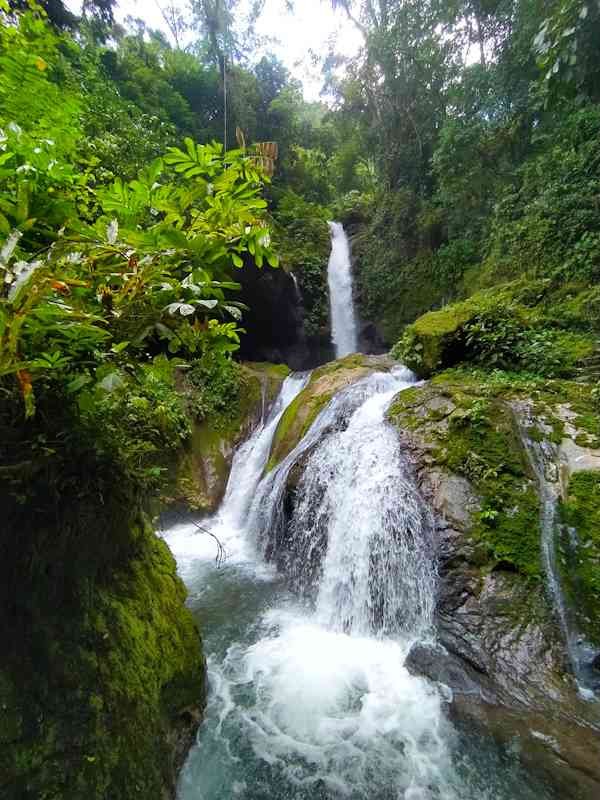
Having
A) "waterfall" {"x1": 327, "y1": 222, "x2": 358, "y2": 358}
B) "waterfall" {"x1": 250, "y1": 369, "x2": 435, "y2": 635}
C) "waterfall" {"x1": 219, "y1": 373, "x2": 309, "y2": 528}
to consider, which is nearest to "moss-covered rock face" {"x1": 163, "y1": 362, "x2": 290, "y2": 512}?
"waterfall" {"x1": 219, "y1": 373, "x2": 309, "y2": 528}

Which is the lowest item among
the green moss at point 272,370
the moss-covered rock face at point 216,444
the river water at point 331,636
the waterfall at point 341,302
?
the river water at point 331,636

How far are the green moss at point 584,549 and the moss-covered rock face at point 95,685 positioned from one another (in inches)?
134

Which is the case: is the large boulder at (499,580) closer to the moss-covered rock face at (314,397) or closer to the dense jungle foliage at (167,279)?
the dense jungle foliage at (167,279)

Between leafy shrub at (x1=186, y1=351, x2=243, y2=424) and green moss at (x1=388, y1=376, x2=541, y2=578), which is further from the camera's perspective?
leafy shrub at (x1=186, y1=351, x2=243, y2=424)

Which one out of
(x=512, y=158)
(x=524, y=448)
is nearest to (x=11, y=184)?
(x=524, y=448)

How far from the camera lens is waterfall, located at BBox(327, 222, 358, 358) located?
1512cm

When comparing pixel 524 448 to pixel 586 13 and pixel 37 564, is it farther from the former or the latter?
pixel 37 564

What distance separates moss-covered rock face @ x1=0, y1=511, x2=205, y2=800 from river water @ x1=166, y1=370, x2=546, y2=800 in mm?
730

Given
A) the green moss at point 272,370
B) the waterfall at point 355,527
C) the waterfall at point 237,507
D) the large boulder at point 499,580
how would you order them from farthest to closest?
1. the green moss at point 272,370
2. the waterfall at point 237,507
3. the waterfall at point 355,527
4. the large boulder at point 499,580

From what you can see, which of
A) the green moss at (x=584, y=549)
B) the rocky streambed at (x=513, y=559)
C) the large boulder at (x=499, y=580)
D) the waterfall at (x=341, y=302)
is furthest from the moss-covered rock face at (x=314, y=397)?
the waterfall at (x=341, y=302)

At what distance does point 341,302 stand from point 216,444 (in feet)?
29.2

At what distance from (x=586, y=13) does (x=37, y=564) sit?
5.29 m

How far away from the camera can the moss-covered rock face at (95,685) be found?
1.47 meters

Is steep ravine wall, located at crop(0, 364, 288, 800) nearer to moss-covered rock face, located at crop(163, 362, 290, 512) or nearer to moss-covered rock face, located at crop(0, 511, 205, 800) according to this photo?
moss-covered rock face, located at crop(0, 511, 205, 800)
